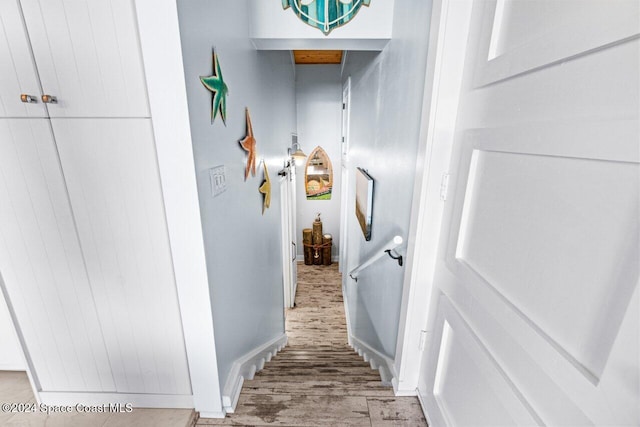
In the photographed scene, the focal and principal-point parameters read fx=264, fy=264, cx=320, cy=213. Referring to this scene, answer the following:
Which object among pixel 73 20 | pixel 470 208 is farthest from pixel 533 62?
pixel 73 20

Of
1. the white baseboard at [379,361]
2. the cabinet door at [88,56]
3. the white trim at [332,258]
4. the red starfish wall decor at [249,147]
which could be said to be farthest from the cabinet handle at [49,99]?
the white trim at [332,258]

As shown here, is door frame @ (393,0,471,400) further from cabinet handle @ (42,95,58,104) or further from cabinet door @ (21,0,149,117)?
cabinet handle @ (42,95,58,104)

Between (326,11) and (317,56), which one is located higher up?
(317,56)

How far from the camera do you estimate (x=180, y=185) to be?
3.07 ft

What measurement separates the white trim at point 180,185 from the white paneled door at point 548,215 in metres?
0.93

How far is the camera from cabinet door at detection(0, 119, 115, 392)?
952 millimetres

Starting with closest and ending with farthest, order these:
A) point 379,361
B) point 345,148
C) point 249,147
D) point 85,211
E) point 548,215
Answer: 1. point 548,215
2. point 85,211
3. point 249,147
4. point 379,361
5. point 345,148

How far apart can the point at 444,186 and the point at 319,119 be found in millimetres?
4028

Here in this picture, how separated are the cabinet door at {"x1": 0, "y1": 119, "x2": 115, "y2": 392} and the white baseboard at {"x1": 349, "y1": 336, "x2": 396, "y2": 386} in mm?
1374

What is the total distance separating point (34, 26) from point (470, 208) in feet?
5.07

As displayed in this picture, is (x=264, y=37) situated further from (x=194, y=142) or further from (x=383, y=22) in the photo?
(x=194, y=142)

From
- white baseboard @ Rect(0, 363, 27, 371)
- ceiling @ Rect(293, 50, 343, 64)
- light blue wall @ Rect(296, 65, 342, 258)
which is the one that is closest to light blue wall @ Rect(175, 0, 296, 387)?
white baseboard @ Rect(0, 363, 27, 371)

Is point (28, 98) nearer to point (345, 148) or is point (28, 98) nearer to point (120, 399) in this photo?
point (120, 399)

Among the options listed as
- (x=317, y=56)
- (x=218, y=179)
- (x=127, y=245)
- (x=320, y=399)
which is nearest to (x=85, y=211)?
(x=127, y=245)
